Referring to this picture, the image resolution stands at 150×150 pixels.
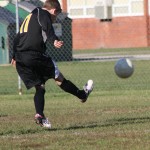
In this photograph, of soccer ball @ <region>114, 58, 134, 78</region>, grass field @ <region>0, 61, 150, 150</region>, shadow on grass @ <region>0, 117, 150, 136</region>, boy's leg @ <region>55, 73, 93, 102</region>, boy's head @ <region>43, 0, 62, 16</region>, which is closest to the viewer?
grass field @ <region>0, 61, 150, 150</region>

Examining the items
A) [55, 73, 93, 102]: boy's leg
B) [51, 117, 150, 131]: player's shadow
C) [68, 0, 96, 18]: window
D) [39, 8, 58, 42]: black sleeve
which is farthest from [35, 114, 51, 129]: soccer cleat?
[68, 0, 96, 18]: window

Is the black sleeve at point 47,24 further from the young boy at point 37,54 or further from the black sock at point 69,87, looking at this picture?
the black sock at point 69,87

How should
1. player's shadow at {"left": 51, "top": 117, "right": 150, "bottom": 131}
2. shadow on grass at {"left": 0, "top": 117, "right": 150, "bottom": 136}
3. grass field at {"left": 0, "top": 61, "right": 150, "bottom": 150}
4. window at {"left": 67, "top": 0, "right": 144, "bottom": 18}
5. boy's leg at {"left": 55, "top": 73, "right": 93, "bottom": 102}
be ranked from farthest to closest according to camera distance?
window at {"left": 67, "top": 0, "right": 144, "bottom": 18} < boy's leg at {"left": 55, "top": 73, "right": 93, "bottom": 102} < player's shadow at {"left": 51, "top": 117, "right": 150, "bottom": 131} < shadow on grass at {"left": 0, "top": 117, "right": 150, "bottom": 136} < grass field at {"left": 0, "top": 61, "right": 150, "bottom": 150}

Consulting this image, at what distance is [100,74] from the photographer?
25859 millimetres

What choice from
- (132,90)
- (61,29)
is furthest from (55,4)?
(61,29)

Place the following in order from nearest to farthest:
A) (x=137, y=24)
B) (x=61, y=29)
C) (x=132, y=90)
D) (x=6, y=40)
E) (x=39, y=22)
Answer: (x=39, y=22), (x=132, y=90), (x=6, y=40), (x=61, y=29), (x=137, y=24)

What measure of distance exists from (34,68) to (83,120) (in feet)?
4.88

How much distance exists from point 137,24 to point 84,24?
4301mm

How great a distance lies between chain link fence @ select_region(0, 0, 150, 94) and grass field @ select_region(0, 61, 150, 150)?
1.55m

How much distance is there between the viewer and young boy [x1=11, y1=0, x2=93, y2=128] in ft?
34.5

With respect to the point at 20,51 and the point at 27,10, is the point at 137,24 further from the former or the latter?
the point at 20,51

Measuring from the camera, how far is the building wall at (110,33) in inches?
2169

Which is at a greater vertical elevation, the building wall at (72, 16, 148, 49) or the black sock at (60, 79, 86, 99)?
the black sock at (60, 79, 86, 99)

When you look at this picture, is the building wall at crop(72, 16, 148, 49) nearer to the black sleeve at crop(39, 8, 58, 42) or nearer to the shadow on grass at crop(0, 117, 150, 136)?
the shadow on grass at crop(0, 117, 150, 136)
